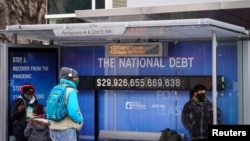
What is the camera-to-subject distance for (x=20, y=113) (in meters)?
9.87

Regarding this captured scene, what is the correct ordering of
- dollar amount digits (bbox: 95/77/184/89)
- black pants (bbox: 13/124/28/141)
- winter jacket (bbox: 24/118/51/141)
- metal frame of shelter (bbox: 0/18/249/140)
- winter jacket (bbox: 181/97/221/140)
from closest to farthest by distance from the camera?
metal frame of shelter (bbox: 0/18/249/140)
winter jacket (bbox: 181/97/221/140)
winter jacket (bbox: 24/118/51/141)
black pants (bbox: 13/124/28/141)
dollar amount digits (bbox: 95/77/184/89)

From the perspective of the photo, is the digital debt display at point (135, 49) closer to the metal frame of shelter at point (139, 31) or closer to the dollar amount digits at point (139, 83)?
the metal frame of shelter at point (139, 31)

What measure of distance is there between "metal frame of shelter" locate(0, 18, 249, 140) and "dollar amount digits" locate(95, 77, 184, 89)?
0.69m

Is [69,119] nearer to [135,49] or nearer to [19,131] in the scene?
[19,131]

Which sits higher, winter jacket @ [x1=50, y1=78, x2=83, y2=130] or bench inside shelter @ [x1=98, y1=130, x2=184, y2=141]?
winter jacket @ [x1=50, y1=78, x2=83, y2=130]

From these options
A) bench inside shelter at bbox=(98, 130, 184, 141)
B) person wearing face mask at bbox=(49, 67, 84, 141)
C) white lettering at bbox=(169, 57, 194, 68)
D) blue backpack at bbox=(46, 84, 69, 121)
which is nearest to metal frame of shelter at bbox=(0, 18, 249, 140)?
white lettering at bbox=(169, 57, 194, 68)

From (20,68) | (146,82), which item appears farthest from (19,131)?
(146,82)

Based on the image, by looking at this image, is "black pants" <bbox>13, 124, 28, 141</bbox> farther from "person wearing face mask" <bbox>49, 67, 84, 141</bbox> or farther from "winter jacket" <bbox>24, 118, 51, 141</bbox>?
"person wearing face mask" <bbox>49, 67, 84, 141</bbox>

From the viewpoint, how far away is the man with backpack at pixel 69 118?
26.8ft

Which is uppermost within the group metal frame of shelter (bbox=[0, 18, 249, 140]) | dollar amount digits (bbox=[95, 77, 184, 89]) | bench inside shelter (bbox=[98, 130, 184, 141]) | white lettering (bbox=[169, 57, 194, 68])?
metal frame of shelter (bbox=[0, 18, 249, 140])

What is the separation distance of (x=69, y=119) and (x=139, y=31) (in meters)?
1.86

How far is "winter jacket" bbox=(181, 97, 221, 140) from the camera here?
369 inches

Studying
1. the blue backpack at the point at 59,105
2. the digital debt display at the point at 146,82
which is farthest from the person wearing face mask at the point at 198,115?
the blue backpack at the point at 59,105

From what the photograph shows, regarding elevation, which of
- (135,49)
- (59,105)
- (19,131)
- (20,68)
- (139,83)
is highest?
(135,49)
